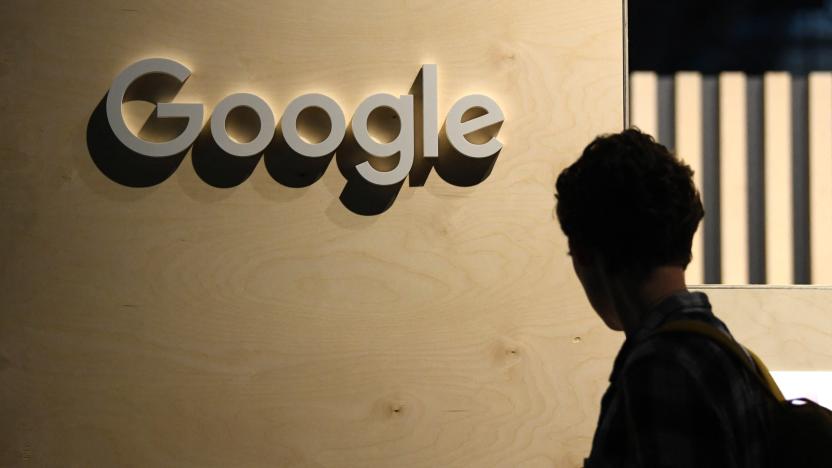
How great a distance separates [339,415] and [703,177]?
1383 mm

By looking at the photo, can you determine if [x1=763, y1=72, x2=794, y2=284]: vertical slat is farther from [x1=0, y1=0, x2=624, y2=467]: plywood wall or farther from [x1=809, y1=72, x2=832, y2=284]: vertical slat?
[x1=0, y1=0, x2=624, y2=467]: plywood wall

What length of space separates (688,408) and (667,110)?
67.5 inches

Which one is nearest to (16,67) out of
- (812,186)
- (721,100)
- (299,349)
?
(299,349)

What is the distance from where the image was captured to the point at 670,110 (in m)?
2.44

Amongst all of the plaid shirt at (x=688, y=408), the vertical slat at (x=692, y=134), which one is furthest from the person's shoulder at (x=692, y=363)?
→ the vertical slat at (x=692, y=134)

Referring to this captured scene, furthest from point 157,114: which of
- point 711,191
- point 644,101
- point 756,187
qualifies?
point 756,187

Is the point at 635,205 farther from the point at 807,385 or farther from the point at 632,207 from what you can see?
the point at 807,385

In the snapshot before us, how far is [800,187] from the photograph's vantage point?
7.93ft

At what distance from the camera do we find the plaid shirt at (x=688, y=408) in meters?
0.91

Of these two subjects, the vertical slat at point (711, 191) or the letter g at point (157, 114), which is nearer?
the letter g at point (157, 114)

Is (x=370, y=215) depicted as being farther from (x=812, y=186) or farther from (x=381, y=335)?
(x=812, y=186)

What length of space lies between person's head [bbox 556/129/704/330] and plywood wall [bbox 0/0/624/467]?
109cm

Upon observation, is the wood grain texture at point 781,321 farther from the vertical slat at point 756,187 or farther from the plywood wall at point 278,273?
the plywood wall at point 278,273

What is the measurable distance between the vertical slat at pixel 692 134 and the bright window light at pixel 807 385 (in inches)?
14.8
